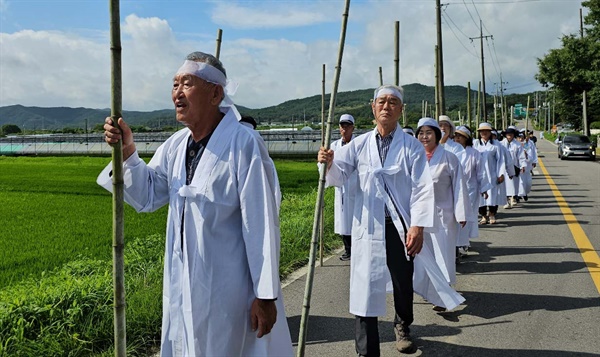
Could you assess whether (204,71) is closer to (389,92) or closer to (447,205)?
(389,92)

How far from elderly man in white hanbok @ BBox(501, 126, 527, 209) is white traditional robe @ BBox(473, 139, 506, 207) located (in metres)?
1.67

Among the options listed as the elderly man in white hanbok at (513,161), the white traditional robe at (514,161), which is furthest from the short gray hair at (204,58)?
the elderly man in white hanbok at (513,161)

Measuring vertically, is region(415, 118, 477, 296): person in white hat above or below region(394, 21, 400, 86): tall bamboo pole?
below

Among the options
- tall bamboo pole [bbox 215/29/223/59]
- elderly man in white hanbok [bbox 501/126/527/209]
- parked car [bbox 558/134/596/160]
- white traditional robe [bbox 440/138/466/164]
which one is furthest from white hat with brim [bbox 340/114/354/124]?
parked car [bbox 558/134/596/160]

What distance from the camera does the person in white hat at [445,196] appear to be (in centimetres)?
586

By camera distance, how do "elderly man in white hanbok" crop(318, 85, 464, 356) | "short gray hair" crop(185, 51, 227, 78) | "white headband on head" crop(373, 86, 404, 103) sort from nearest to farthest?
1. "short gray hair" crop(185, 51, 227, 78)
2. "elderly man in white hanbok" crop(318, 85, 464, 356)
3. "white headband on head" crop(373, 86, 404, 103)

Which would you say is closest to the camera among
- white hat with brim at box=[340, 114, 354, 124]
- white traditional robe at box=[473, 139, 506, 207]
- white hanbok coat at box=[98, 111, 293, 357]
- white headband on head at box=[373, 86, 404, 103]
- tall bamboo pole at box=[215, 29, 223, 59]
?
white hanbok coat at box=[98, 111, 293, 357]

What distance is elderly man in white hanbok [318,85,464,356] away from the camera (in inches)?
166

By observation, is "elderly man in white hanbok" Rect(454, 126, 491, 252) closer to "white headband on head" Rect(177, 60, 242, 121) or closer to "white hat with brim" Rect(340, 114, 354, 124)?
"white hat with brim" Rect(340, 114, 354, 124)

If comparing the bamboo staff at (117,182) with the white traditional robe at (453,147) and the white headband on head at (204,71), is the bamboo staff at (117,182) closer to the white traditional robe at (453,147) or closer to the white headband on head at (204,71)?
the white headband on head at (204,71)

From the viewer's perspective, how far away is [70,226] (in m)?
11.1

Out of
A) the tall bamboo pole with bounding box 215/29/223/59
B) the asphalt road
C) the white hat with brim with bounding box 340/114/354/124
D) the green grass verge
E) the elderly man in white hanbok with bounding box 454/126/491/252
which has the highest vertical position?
the tall bamboo pole with bounding box 215/29/223/59

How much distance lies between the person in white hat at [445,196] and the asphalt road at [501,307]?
0.54 metres

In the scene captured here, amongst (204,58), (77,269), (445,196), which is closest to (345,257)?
(445,196)
